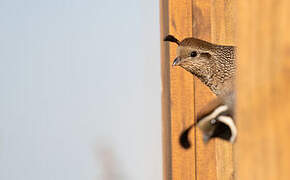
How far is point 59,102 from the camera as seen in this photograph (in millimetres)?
1970

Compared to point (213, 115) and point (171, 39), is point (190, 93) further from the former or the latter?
point (213, 115)

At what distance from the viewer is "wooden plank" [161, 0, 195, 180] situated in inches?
50.1

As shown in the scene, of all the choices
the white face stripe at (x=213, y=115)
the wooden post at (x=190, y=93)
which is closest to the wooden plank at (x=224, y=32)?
the wooden post at (x=190, y=93)

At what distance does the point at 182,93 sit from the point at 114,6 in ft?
2.43

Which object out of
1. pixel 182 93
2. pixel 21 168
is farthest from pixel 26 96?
pixel 182 93

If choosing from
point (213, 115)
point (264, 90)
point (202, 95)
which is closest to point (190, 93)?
point (202, 95)

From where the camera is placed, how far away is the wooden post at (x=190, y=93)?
4.19ft

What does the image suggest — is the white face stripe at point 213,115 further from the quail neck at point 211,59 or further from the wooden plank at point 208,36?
the wooden plank at point 208,36

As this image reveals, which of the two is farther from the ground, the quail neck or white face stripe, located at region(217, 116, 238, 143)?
the quail neck

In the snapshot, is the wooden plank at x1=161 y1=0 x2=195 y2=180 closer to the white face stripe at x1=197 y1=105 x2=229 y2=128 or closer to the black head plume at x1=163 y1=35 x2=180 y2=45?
the black head plume at x1=163 y1=35 x2=180 y2=45

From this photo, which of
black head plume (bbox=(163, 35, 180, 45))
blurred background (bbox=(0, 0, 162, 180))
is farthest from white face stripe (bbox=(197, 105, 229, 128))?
blurred background (bbox=(0, 0, 162, 180))

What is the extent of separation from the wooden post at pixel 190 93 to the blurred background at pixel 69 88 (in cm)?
53

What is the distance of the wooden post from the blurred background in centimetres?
53

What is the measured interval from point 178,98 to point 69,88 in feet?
2.62
